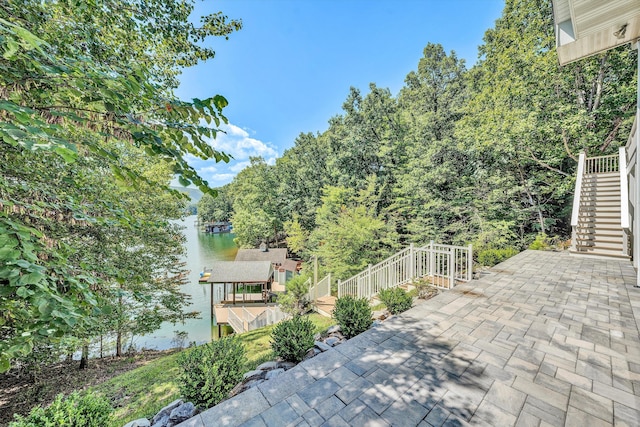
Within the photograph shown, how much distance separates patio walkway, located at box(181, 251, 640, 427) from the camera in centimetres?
194

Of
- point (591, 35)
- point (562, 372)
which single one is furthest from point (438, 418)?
point (591, 35)

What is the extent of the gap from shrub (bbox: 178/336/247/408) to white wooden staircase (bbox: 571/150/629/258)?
9.82m

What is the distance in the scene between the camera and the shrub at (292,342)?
9.55 feet

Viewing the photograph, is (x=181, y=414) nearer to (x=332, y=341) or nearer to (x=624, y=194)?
(x=332, y=341)

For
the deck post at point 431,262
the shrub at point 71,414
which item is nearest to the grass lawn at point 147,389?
the shrub at point 71,414

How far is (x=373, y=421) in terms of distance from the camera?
188 cm

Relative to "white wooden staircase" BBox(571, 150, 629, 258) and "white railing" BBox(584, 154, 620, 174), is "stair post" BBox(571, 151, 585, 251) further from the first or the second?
"white railing" BBox(584, 154, 620, 174)

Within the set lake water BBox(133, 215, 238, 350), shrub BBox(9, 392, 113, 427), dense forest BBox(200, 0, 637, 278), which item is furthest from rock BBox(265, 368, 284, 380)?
dense forest BBox(200, 0, 637, 278)

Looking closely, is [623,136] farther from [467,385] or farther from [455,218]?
[467,385]

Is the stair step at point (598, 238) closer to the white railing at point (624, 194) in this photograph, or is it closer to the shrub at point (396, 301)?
the white railing at point (624, 194)

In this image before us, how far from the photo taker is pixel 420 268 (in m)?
5.77

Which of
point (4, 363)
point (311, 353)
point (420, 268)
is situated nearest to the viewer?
point (4, 363)

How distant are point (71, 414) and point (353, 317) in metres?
2.91

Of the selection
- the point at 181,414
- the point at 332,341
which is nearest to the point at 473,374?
the point at 332,341
